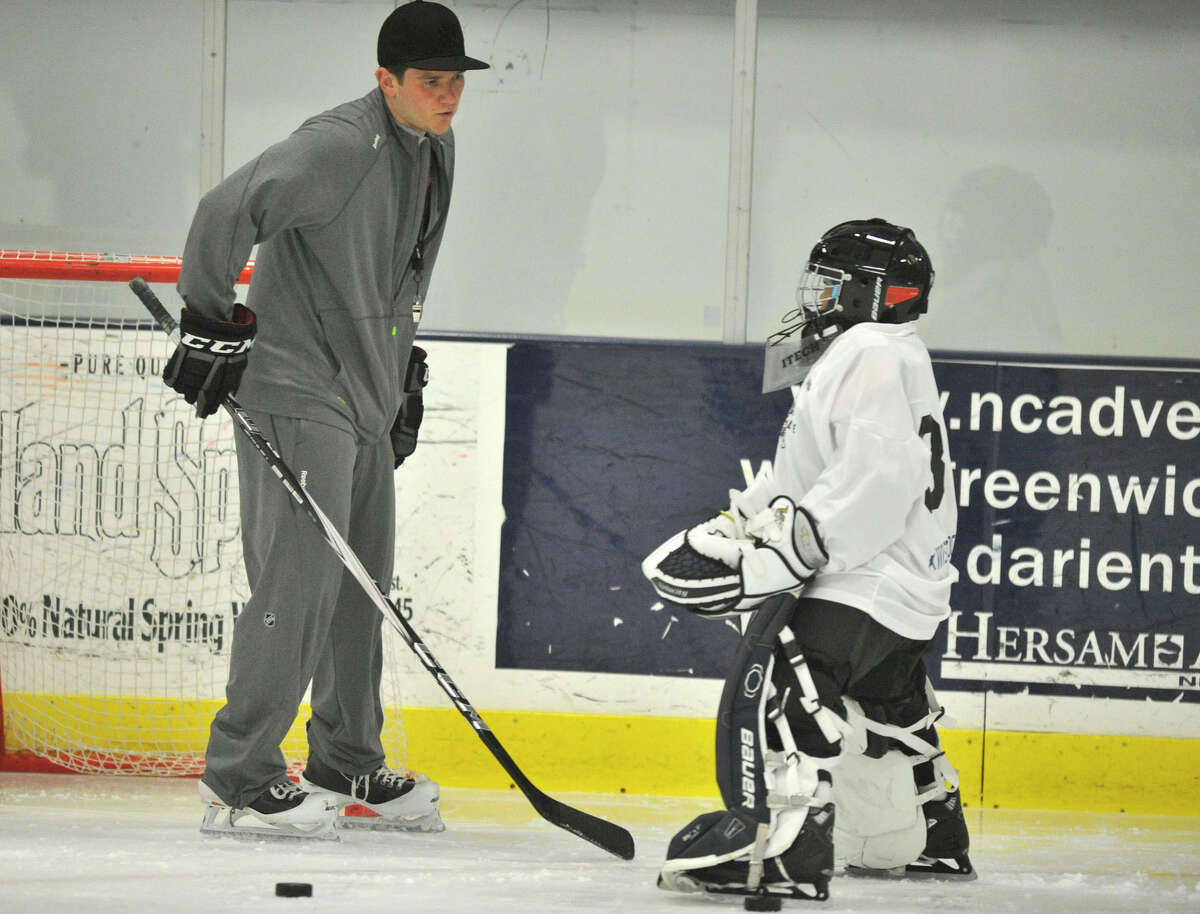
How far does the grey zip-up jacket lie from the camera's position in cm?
283

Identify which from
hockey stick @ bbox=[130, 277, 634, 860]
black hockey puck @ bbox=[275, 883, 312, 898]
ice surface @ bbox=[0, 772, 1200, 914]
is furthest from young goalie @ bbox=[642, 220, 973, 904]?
black hockey puck @ bbox=[275, 883, 312, 898]

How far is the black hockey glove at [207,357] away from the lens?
2.79 m

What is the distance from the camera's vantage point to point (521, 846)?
120 inches

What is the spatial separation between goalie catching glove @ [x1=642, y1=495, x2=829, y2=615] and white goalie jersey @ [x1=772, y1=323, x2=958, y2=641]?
0.03 m

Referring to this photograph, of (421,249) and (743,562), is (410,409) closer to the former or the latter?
(421,249)

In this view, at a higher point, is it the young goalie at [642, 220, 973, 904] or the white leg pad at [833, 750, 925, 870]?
the young goalie at [642, 220, 973, 904]

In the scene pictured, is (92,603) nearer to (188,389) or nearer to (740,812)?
(188,389)

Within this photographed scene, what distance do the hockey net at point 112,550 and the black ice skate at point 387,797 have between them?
0.70 metres

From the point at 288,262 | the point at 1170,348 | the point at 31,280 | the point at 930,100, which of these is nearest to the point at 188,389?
the point at 288,262

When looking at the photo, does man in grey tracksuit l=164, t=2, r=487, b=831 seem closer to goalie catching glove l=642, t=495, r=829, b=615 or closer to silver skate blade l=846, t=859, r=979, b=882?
goalie catching glove l=642, t=495, r=829, b=615

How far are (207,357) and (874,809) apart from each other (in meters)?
1.45

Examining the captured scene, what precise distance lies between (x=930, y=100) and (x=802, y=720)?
2.23 meters

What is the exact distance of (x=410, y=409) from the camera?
10.9ft

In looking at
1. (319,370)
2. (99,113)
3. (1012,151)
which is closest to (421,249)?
(319,370)
